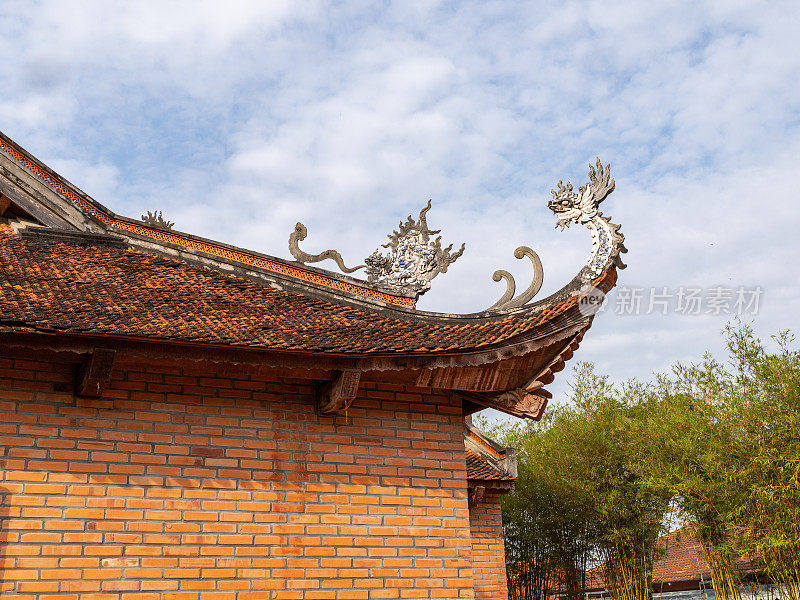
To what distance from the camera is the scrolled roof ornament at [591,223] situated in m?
6.16

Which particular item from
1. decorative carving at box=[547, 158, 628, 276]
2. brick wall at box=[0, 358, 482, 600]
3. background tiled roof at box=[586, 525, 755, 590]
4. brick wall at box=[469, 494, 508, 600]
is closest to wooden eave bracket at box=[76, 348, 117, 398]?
brick wall at box=[0, 358, 482, 600]

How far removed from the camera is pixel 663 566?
19656 millimetres

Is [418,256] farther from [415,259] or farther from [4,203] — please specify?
[4,203]

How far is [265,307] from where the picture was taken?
6027 mm

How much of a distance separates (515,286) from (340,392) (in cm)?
212

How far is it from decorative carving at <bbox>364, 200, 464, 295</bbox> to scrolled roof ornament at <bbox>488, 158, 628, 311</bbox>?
2.93 m

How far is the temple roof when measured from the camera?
5.12m

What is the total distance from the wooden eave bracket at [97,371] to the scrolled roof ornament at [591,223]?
117 inches

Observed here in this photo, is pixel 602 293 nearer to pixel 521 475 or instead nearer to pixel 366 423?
pixel 366 423

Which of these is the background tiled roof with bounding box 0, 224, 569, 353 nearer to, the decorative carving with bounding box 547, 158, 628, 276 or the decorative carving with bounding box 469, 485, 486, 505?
the decorative carving with bounding box 547, 158, 628, 276

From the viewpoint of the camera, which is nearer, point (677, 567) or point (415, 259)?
point (415, 259)

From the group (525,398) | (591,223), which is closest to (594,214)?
(591,223)

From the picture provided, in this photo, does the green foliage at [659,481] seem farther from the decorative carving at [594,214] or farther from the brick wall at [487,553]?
the decorative carving at [594,214]

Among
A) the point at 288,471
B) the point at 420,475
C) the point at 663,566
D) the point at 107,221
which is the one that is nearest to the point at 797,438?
the point at 420,475
